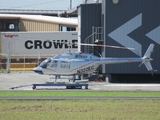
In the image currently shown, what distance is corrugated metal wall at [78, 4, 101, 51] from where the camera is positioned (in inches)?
1363

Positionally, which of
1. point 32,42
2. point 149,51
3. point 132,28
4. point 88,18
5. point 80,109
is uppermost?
point 88,18

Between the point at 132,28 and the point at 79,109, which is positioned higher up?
the point at 132,28

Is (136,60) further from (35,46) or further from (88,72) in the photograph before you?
(35,46)

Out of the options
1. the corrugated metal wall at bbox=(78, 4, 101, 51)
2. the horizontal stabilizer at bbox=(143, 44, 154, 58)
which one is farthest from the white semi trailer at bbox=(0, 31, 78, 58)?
the horizontal stabilizer at bbox=(143, 44, 154, 58)

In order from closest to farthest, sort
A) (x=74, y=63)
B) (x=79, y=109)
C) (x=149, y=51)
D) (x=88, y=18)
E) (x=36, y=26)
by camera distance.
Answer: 1. (x=79, y=109)
2. (x=149, y=51)
3. (x=74, y=63)
4. (x=88, y=18)
5. (x=36, y=26)

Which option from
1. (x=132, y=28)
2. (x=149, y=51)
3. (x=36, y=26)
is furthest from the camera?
(x=36, y=26)

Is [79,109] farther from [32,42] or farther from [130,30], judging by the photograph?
[32,42]

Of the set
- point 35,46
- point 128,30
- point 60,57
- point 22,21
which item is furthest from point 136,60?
point 22,21

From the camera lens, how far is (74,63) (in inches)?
1195

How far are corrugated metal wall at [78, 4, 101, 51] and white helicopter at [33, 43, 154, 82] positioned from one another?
4500mm

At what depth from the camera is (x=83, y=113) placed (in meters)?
13.2

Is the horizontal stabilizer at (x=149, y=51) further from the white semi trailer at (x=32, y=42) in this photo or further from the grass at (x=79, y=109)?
the white semi trailer at (x=32, y=42)

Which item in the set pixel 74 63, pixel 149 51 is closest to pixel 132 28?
pixel 149 51

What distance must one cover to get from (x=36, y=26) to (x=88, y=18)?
1937 centimetres
